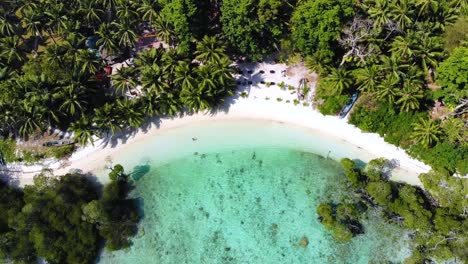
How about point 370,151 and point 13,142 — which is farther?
point 13,142

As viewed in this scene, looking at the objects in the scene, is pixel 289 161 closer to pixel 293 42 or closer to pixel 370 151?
pixel 370 151

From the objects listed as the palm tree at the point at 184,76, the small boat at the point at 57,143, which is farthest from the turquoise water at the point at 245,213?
the small boat at the point at 57,143

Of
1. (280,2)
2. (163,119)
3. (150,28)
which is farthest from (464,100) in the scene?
(150,28)

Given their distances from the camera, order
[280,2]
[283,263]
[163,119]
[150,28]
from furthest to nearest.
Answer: [150,28] < [163,119] < [280,2] < [283,263]

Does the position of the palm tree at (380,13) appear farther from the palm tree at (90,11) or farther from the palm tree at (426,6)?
the palm tree at (90,11)

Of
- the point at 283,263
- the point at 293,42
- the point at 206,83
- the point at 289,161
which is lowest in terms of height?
the point at 283,263

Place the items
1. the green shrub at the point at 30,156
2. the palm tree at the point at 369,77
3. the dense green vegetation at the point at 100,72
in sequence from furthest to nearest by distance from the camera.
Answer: the green shrub at the point at 30,156, the dense green vegetation at the point at 100,72, the palm tree at the point at 369,77
